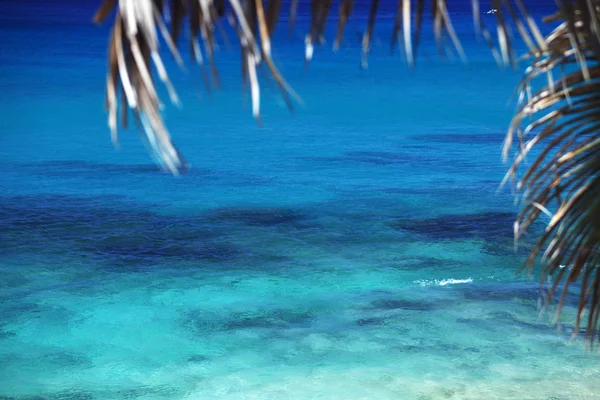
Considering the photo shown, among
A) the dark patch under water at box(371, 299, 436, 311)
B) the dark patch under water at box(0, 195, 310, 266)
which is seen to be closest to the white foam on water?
the dark patch under water at box(371, 299, 436, 311)

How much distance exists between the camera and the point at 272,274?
17.5ft

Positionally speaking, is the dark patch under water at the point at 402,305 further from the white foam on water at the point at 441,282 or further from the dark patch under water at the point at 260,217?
the dark patch under water at the point at 260,217

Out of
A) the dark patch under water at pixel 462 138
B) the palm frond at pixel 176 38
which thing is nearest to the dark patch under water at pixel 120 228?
the dark patch under water at pixel 462 138

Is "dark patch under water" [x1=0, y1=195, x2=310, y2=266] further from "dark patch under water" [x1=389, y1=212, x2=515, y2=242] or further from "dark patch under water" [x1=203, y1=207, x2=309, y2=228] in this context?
"dark patch under water" [x1=389, y1=212, x2=515, y2=242]

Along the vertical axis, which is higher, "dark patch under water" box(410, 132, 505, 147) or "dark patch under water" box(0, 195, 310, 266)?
"dark patch under water" box(0, 195, 310, 266)

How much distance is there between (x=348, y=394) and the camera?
146 inches

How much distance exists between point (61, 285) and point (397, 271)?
75.1 inches

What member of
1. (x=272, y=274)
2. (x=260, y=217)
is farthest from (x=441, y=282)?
(x=260, y=217)

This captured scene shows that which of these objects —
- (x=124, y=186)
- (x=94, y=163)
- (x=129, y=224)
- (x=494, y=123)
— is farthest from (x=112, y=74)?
(x=494, y=123)

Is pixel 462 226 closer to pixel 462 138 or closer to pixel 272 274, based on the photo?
pixel 272 274

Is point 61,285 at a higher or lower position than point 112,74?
lower

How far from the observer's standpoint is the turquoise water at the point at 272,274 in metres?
3.92

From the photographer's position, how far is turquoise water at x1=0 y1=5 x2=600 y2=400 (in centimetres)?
392

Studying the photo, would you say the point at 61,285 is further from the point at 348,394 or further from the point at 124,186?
the point at 124,186
